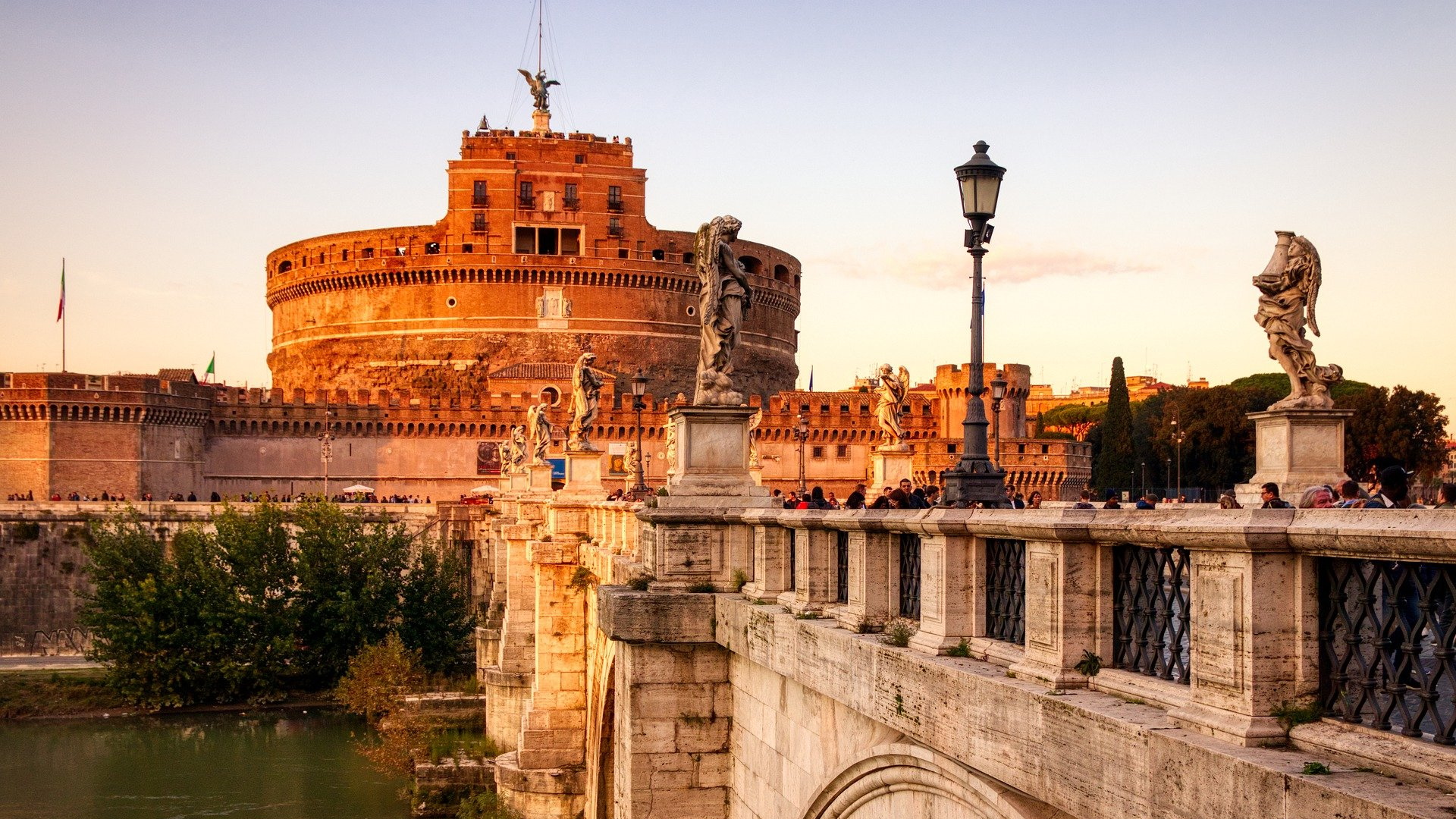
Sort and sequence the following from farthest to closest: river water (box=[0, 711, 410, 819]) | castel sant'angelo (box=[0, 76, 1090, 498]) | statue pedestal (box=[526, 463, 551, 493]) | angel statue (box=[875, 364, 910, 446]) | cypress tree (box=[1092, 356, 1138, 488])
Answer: castel sant'angelo (box=[0, 76, 1090, 498]), cypress tree (box=[1092, 356, 1138, 488]), statue pedestal (box=[526, 463, 551, 493]), river water (box=[0, 711, 410, 819]), angel statue (box=[875, 364, 910, 446])

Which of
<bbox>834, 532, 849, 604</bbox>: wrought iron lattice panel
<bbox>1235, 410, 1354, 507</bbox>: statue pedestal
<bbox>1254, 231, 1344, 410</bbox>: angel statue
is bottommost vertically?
<bbox>834, 532, 849, 604</bbox>: wrought iron lattice panel

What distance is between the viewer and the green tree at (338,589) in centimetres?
3781

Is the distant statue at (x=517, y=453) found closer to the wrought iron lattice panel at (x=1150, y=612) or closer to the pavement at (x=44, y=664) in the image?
the pavement at (x=44, y=664)

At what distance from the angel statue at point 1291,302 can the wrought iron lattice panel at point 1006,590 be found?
12.7ft

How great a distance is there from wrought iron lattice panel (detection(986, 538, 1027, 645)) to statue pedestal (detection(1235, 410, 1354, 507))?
Answer: 549cm

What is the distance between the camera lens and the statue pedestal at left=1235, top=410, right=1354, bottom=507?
10.6 m

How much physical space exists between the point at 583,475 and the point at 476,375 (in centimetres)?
4707

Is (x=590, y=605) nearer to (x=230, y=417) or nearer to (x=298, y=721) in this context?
(x=298, y=721)

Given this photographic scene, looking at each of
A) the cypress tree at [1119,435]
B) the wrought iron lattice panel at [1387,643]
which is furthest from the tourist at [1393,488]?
the cypress tree at [1119,435]

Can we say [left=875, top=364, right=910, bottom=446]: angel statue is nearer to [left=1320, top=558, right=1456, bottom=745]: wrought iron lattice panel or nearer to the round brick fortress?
[left=1320, top=558, right=1456, bottom=745]: wrought iron lattice panel

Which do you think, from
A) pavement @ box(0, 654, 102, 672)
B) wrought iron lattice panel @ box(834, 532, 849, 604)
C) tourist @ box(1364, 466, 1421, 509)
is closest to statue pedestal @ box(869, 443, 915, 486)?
wrought iron lattice panel @ box(834, 532, 849, 604)

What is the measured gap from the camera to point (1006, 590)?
5594 mm

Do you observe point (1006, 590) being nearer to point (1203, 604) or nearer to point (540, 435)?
point (1203, 604)

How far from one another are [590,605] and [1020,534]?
16736 mm
